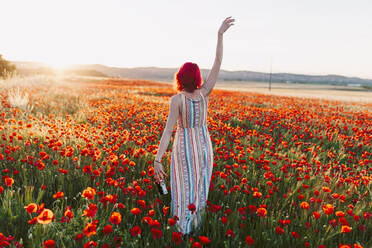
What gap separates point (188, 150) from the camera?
273 centimetres

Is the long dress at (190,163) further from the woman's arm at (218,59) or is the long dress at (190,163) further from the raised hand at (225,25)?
the raised hand at (225,25)

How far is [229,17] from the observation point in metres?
2.91

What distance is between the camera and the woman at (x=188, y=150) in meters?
2.66

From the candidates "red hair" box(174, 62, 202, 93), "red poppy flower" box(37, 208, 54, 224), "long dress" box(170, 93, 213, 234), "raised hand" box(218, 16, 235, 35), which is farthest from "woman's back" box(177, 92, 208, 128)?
"red poppy flower" box(37, 208, 54, 224)

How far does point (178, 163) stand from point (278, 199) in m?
1.33

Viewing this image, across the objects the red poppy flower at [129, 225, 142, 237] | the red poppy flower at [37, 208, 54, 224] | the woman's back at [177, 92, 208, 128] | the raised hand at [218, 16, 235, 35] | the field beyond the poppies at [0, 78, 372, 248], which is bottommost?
the field beyond the poppies at [0, 78, 372, 248]

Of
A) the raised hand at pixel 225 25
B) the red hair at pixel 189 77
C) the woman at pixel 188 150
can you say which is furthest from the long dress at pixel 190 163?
the raised hand at pixel 225 25

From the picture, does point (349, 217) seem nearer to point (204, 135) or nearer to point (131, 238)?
point (204, 135)

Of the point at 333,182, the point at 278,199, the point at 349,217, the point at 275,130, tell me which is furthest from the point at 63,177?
the point at 275,130

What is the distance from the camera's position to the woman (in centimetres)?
266

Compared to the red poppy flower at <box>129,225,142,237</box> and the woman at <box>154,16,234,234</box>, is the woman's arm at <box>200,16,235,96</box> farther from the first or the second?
the red poppy flower at <box>129,225,142,237</box>

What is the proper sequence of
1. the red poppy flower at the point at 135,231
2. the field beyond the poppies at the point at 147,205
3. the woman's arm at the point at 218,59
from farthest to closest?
the woman's arm at the point at 218,59 < the field beyond the poppies at the point at 147,205 < the red poppy flower at the point at 135,231

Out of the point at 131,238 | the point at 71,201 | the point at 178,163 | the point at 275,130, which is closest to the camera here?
the point at 131,238

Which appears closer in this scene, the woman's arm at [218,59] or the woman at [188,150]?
the woman at [188,150]
